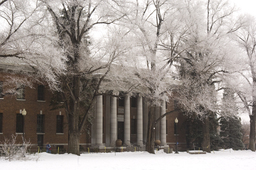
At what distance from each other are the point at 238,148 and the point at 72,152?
36385 mm

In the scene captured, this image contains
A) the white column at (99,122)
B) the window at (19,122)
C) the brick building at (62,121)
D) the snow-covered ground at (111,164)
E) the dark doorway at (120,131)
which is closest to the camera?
the snow-covered ground at (111,164)

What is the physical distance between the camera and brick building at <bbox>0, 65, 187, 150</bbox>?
40094 millimetres

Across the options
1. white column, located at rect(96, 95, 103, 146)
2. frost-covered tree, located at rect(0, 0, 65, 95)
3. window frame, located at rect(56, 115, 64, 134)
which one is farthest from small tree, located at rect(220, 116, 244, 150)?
frost-covered tree, located at rect(0, 0, 65, 95)

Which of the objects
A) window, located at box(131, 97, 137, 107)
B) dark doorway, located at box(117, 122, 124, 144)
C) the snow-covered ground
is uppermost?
window, located at box(131, 97, 137, 107)

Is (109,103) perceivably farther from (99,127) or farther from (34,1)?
(34,1)

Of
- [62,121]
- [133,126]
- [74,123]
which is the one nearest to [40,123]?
[62,121]

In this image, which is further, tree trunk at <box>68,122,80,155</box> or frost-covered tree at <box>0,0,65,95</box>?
tree trunk at <box>68,122,80,155</box>

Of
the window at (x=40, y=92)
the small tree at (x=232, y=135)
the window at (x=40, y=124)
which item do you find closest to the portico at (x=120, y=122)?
the window at (x=40, y=124)

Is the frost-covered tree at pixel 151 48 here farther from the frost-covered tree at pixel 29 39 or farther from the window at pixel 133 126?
the window at pixel 133 126

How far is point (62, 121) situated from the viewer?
45062 mm

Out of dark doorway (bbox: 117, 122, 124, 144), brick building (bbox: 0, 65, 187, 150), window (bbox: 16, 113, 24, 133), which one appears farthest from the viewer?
dark doorway (bbox: 117, 122, 124, 144)

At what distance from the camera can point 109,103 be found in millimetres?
49469

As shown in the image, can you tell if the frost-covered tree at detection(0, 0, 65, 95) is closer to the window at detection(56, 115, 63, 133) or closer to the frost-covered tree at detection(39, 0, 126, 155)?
the frost-covered tree at detection(39, 0, 126, 155)

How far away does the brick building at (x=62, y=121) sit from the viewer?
4009 centimetres
